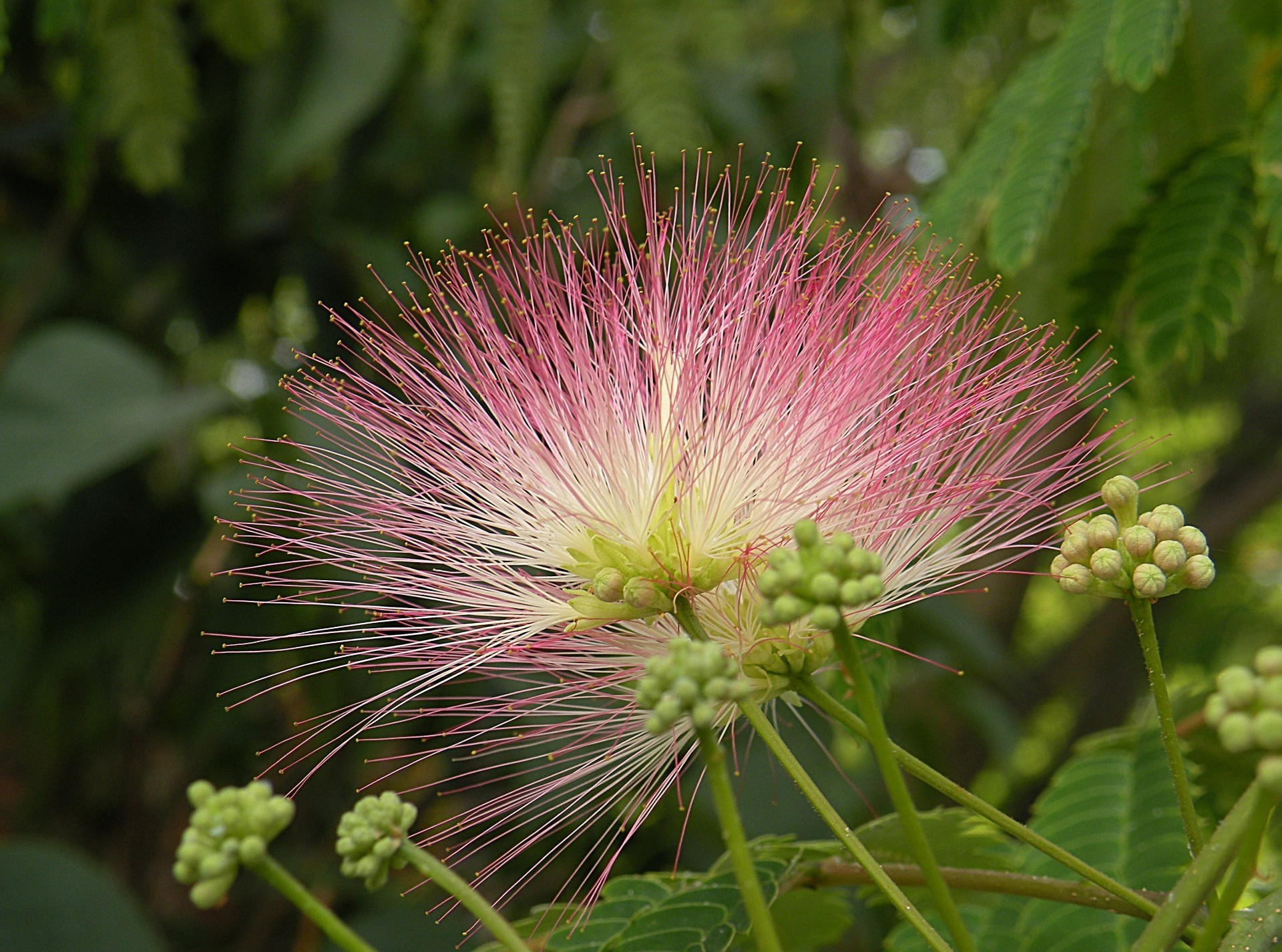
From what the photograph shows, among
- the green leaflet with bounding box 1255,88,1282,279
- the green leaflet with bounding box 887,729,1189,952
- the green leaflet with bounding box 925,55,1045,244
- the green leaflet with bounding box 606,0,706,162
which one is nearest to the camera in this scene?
the green leaflet with bounding box 887,729,1189,952

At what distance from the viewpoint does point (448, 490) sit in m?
1.57

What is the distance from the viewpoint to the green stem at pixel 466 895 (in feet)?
2.77

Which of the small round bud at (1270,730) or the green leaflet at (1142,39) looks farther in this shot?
the green leaflet at (1142,39)

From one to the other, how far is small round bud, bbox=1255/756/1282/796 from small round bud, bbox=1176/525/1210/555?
14.2 inches

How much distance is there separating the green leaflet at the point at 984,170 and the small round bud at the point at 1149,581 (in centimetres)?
98

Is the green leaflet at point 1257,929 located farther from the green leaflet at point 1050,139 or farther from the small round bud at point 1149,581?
the green leaflet at point 1050,139

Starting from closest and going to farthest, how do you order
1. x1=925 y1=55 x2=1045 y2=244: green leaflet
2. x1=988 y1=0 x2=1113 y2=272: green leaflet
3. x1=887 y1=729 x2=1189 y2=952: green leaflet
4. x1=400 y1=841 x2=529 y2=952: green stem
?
x1=400 y1=841 x2=529 y2=952: green stem → x1=887 y1=729 x2=1189 y2=952: green leaflet → x1=988 y1=0 x2=1113 y2=272: green leaflet → x1=925 y1=55 x2=1045 y2=244: green leaflet

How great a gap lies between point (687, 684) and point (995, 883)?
0.59m

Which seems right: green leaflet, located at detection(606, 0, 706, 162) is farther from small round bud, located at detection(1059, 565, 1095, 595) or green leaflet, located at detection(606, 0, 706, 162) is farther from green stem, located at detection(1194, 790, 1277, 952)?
green stem, located at detection(1194, 790, 1277, 952)

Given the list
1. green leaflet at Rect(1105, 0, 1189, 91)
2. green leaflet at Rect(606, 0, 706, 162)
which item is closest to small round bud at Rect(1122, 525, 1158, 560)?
green leaflet at Rect(1105, 0, 1189, 91)

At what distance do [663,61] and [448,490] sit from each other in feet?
5.84

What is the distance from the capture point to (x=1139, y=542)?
104 cm

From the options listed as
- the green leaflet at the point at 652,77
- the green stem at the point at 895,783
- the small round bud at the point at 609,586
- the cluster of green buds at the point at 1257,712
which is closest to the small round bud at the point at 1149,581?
the cluster of green buds at the point at 1257,712

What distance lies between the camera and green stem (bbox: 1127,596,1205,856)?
974 mm
